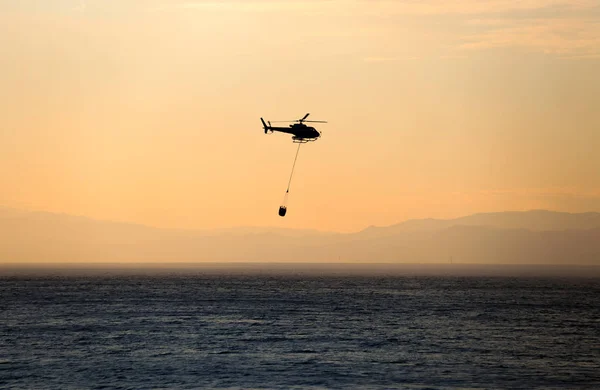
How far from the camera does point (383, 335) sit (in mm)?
93250

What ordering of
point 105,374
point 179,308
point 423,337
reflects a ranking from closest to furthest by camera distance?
point 105,374
point 423,337
point 179,308

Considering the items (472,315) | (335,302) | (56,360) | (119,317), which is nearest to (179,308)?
(119,317)

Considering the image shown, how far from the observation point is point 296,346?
271ft

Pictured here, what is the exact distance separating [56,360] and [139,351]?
8658 millimetres

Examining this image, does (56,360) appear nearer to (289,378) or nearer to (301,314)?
(289,378)

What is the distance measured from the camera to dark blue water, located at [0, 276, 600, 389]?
64.6 m

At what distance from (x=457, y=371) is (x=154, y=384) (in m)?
25.8

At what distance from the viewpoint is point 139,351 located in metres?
79.6

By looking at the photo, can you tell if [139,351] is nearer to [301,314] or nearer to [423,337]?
[423,337]

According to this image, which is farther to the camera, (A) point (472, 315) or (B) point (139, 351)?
(A) point (472, 315)

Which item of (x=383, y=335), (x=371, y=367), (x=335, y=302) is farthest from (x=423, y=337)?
(x=335, y=302)

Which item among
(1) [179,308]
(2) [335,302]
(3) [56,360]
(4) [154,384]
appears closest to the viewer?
(4) [154,384]

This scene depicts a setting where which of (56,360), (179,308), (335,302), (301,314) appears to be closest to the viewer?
(56,360)

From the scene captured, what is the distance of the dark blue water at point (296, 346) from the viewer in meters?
64.6
